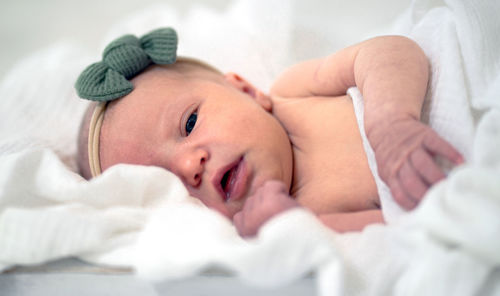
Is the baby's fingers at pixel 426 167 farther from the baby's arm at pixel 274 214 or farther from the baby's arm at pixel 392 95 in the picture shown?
the baby's arm at pixel 274 214

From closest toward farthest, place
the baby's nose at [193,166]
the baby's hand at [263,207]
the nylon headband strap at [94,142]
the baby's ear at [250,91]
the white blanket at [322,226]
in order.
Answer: the white blanket at [322,226], the baby's hand at [263,207], the baby's nose at [193,166], the nylon headband strap at [94,142], the baby's ear at [250,91]

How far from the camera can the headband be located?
2.92ft

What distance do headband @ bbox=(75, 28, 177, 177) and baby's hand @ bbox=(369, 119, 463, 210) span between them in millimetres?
574

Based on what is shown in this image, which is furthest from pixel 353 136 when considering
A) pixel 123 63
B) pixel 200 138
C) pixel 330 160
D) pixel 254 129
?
pixel 123 63

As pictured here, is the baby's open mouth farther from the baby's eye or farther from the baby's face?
the baby's eye

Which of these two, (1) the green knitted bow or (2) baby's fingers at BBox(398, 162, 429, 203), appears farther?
(1) the green knitted bow

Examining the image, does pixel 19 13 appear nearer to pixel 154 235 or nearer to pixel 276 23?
pixel 276 23

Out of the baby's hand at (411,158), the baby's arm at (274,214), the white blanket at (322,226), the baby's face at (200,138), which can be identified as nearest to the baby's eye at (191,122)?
the baby's face at (200,138)

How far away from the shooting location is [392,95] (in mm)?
716

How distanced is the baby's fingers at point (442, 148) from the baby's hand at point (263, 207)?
21 centimetres

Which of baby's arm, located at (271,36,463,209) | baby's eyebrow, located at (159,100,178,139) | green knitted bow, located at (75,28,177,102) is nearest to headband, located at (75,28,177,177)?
green knitted bow, located at (75,28,177,102)

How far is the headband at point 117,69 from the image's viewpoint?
89 centimetres

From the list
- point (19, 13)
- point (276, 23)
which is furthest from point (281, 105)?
point (19, 13)

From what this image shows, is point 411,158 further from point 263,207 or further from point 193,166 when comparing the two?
point 193,166
